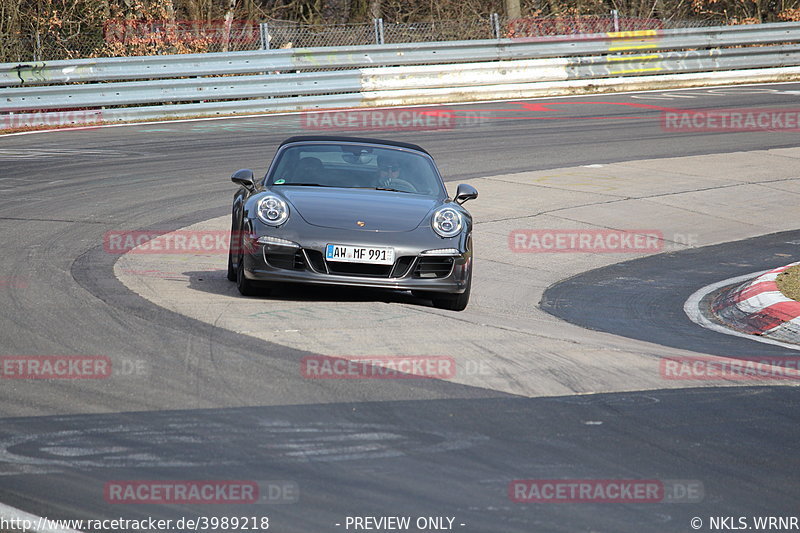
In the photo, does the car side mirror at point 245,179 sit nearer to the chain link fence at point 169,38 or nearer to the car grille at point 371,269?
the car grille at point 371,269

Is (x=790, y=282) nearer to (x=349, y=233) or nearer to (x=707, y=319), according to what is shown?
(x=707, y=319)

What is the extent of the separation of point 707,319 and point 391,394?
4.39 m

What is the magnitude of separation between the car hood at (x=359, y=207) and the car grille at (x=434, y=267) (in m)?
0.29

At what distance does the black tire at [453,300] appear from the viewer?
8.55m

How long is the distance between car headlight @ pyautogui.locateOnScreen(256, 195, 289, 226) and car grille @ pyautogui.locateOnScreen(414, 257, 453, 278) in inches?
41.7

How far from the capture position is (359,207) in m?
8.55

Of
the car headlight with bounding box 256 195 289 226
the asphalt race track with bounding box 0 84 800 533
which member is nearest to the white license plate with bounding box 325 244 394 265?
the asphalt race track with bounding box 0 84 800 533

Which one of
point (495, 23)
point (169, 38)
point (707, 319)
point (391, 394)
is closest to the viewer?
point (391, 394)

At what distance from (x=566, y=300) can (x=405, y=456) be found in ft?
18.1

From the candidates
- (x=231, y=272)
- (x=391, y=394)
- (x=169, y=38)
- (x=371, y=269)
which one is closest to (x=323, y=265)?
(x=371, y=269)

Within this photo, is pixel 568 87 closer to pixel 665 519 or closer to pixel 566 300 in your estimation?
pixel 566 300

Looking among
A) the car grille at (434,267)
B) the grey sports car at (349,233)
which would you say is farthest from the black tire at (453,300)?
the car grille at (434,267)

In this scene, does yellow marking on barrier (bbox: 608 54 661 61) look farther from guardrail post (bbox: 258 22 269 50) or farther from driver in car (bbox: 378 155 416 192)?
driver in car (bbox: 378 155 416 192)

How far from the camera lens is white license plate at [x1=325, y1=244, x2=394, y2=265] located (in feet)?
26.4
